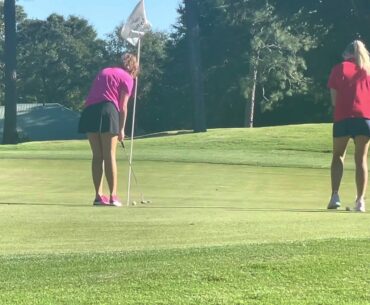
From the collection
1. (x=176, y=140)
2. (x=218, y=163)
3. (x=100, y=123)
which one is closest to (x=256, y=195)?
(x=100, y=123)

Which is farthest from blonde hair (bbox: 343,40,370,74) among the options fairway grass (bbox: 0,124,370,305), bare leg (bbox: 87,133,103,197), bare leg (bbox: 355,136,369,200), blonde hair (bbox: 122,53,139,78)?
bare leg (bbox: 87,133,103,197)

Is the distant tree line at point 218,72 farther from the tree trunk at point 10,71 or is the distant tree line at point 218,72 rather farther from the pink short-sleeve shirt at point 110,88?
the pink short-sleeve shirt at point 110,88

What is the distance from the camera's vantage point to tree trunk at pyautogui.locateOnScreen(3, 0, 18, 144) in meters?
41.2

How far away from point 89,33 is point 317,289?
275ft

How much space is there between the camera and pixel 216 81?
65.6 metres

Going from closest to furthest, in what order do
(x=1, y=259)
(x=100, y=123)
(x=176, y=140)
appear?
1. (x=1, y=259)
2. (x=100, y=123)
3. (x=176, y=140)

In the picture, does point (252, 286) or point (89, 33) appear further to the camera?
point (89, 33)

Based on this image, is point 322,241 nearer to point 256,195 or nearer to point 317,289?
point 317,289

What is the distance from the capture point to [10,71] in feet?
137

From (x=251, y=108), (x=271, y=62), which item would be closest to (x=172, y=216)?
(x=251, y=108)

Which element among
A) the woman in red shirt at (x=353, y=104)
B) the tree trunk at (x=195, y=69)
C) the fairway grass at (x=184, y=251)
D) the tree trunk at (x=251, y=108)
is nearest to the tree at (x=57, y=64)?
the tree trunk at (x=251, y=108)

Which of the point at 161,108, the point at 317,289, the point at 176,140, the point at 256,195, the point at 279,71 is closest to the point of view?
the point at 317,289

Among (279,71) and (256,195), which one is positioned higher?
(279,71)

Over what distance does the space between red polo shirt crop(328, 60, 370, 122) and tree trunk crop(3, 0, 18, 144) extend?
34.0 meters
